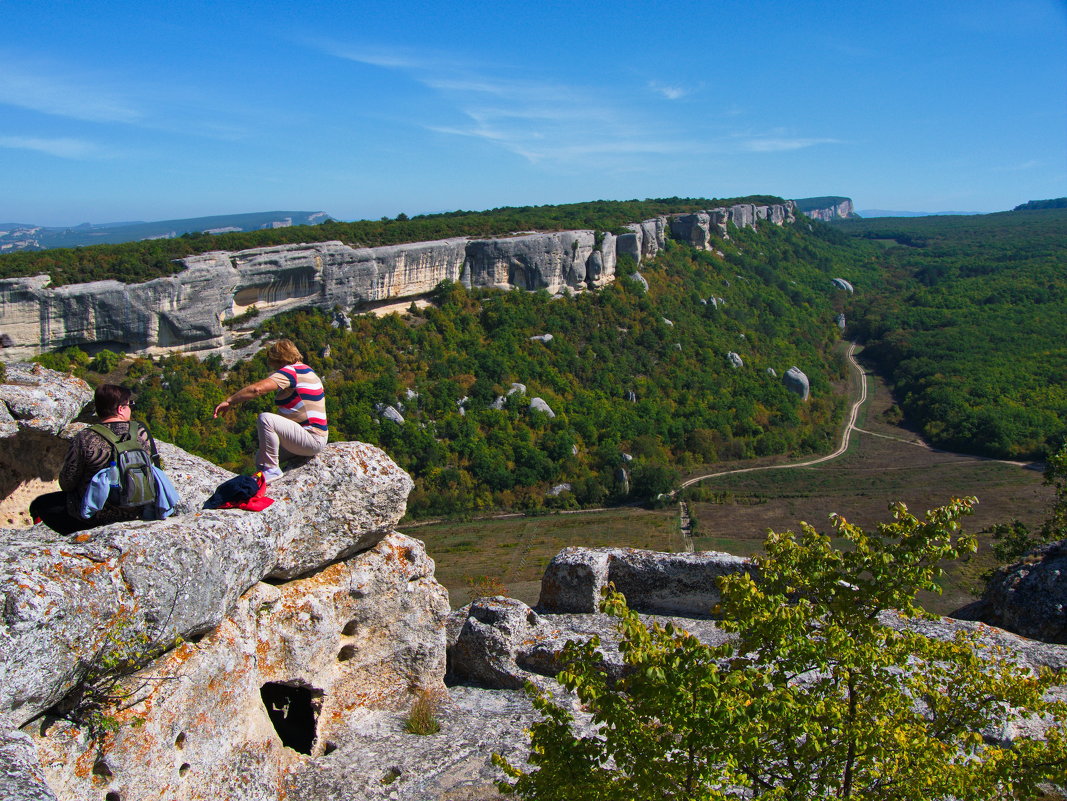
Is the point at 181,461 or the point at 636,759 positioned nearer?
the point at 636,759

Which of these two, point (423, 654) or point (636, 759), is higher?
point (636, 759)

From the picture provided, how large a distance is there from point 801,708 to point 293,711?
197 inches

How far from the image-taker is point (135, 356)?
31.6m

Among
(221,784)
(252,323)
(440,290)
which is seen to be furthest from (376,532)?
(440,290)

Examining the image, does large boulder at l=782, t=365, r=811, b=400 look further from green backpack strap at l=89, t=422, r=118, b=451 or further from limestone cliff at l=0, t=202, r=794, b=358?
green backpack strap at l=89, t=422, r=118, b=451

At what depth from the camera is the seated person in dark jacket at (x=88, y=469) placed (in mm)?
5562

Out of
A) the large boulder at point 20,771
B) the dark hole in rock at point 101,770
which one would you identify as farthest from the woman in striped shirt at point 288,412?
the large boulder at point 20,771

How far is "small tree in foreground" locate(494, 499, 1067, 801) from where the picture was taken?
4.52 metres

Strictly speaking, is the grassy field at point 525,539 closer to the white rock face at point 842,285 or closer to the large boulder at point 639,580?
the large boulder at point 639,580

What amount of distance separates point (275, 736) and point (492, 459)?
2915 centimetres

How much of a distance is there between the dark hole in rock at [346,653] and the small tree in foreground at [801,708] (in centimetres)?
334

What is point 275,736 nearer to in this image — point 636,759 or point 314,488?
point 314,488

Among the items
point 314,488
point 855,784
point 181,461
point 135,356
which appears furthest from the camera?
point 135,356

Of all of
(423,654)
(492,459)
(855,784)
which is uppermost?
(855,784)
